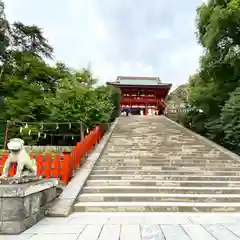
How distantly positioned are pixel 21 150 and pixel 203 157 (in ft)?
22.2

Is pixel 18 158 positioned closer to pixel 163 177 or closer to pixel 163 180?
pixel 163 180

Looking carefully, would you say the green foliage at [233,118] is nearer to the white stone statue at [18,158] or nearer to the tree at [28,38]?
the white stone statue at [18,158]

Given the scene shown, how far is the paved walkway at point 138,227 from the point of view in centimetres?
415

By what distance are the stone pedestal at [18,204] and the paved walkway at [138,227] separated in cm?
16

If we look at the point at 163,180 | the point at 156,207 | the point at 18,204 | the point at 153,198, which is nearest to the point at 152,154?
the point at 163,180

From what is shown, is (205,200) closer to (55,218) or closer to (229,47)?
(55,218)

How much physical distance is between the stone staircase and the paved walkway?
1.25 feet

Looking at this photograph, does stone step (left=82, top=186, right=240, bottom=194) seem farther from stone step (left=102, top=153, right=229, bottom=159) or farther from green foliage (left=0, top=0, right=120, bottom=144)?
green foliage (left=0, top=0, right=120, bottom=144)

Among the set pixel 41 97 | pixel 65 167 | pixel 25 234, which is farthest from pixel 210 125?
pixel 25 234

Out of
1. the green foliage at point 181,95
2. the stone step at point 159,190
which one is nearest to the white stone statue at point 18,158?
the stone step at point 159,190

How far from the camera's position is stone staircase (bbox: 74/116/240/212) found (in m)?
6.10

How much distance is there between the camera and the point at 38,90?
1576 cm

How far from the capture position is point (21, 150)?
17.2 ft

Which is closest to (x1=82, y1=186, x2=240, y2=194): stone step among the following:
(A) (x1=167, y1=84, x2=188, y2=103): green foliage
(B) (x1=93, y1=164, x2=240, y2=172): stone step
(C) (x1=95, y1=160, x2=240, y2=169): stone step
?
(B) (x1=93, y1=164, x2=240, y2=172): stone step
